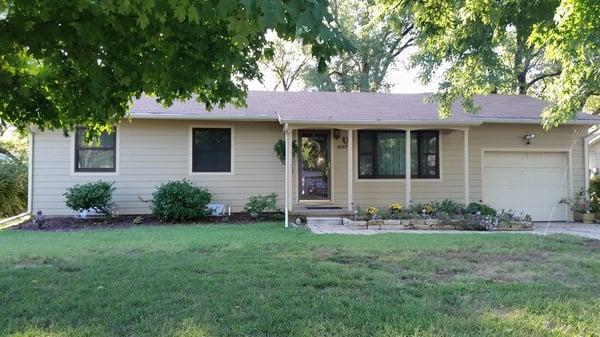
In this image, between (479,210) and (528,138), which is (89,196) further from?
(528,138)

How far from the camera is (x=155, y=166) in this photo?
12781mm

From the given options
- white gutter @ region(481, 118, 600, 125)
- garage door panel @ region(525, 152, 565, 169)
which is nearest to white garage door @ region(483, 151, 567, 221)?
garage door panel @ region(525, 152, 565, 169)

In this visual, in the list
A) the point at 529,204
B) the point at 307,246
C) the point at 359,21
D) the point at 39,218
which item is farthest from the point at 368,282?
the point at 359,21

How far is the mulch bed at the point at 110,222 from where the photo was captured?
11.2 metres

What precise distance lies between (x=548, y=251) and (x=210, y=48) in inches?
252

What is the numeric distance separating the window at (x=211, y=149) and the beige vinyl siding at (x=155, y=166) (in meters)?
0.19

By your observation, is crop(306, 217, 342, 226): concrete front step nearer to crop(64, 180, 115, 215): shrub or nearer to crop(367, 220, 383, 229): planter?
crop(367, 220, 383, 229): planter

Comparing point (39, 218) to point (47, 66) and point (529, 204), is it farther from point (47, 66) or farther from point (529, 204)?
point (529, 204)

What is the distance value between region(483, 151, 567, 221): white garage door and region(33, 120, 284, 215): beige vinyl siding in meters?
6.10

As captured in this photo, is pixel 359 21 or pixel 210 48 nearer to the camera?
pixel 210 48

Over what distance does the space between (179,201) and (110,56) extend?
777 centimetres

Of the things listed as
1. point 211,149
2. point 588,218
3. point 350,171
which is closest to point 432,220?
point 350,171

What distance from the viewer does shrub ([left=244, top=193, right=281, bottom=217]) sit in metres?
12.2

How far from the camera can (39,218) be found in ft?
37.0
